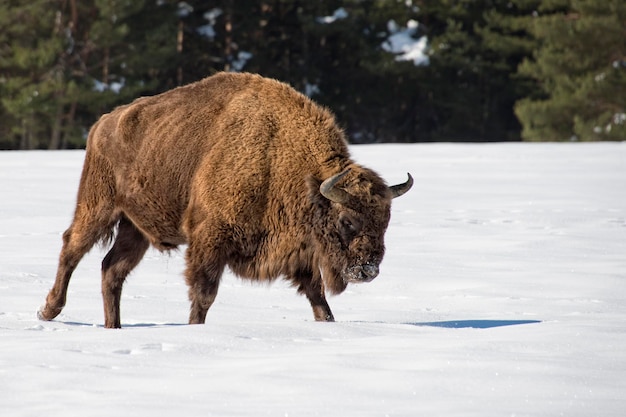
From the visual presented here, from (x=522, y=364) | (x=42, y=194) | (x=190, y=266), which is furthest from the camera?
(x=42, y=194)

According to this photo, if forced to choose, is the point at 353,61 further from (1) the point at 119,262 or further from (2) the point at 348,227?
(2) the point at 348,227

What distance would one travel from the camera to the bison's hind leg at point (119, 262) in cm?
778

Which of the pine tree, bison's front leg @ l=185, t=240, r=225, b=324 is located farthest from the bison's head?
the pine tree

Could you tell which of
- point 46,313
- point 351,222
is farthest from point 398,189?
point 46,313

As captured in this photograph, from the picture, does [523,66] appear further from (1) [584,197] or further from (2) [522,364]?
(2) [522,364]

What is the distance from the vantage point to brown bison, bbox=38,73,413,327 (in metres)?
7.18

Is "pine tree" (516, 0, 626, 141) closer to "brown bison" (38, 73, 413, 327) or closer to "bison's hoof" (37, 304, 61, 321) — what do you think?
"brown bison" (38, 73, 413, 327)

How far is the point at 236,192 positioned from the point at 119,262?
1.28 metres

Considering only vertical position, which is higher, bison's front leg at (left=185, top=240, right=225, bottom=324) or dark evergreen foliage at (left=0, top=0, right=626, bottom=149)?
bison's front leg at (left=185, top=240, right=225, bottom=324)

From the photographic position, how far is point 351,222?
7.07 meters

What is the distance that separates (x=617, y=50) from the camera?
37906mm

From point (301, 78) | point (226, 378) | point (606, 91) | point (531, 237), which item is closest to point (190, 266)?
point (226, 378)

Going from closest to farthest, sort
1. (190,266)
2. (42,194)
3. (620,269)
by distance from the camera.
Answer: (190,266) < (620,269) < (42,194)

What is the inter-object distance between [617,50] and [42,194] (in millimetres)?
26885
